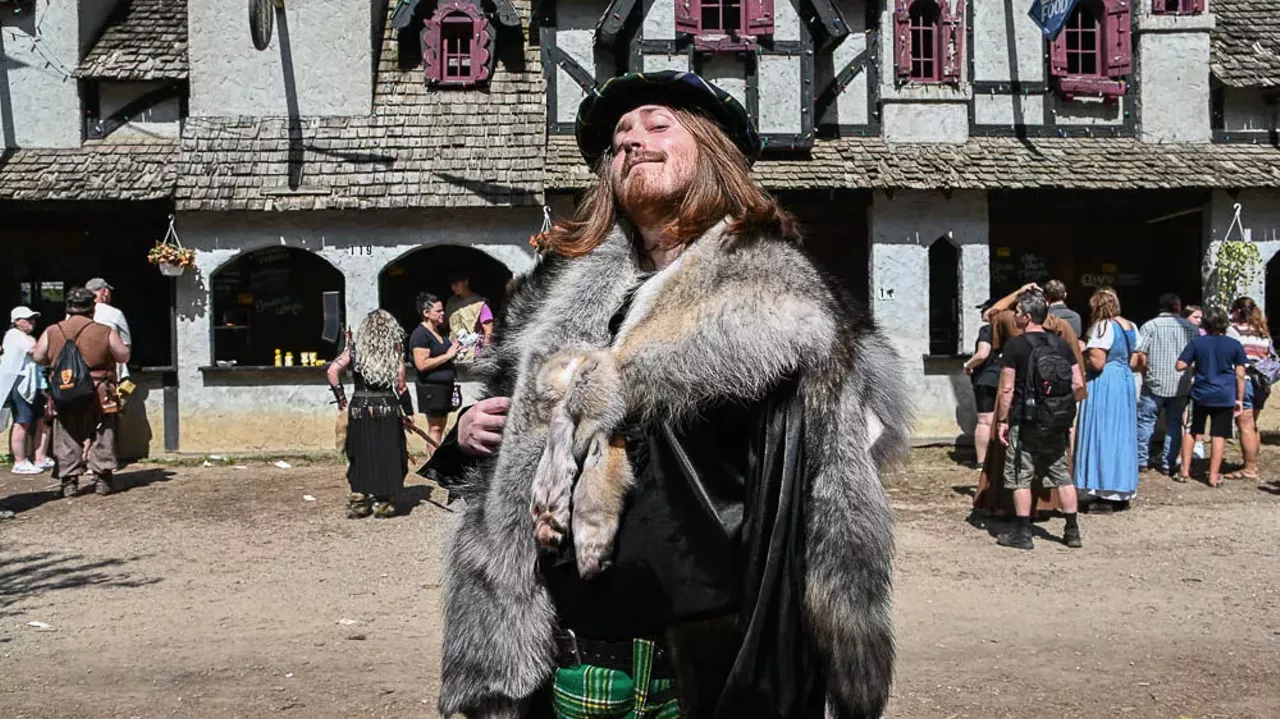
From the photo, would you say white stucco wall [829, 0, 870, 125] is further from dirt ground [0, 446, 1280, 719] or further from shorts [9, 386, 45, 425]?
shorts [9, 386, 45, 425]

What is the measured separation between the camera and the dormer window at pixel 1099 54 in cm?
1445

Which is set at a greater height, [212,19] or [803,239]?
[212,19]

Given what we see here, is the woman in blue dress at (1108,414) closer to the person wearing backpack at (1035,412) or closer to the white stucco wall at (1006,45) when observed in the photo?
the person wearing backpack at (1035,412)

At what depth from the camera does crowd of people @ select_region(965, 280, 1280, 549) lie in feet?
27.6

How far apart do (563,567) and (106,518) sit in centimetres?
891

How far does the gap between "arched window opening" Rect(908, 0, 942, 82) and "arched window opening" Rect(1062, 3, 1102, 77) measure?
164 centimetres

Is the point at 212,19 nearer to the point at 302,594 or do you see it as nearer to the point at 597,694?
the point at 302,594

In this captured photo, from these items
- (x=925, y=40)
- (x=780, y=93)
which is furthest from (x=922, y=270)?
(x=925, y=40)

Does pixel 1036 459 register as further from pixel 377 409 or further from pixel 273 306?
pixel 273 306

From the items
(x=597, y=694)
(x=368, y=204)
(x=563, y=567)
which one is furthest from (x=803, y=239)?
(x=368, y=204)

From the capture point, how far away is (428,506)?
10.4 metres

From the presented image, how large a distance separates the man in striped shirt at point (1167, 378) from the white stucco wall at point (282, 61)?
360 inches

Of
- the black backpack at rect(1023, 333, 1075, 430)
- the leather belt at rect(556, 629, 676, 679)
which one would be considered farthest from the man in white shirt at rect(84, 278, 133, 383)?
the leather belt at rect(556, 629, 676, 679)

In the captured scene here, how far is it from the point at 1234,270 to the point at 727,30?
21.9 ft
